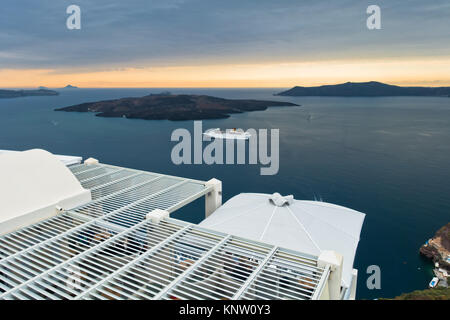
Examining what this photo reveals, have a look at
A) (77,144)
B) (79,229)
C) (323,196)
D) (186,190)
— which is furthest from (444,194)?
(77,144)

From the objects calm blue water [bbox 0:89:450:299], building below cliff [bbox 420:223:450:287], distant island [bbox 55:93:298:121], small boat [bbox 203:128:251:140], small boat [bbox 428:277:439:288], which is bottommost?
small boat [bbox 428:277:439:288]

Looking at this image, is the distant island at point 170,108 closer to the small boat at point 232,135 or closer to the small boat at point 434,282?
the small boat at point 232,135

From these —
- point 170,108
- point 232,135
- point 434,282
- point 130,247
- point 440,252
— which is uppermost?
point 170,108

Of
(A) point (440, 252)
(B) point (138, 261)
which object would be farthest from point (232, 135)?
(B) point (138, 261)

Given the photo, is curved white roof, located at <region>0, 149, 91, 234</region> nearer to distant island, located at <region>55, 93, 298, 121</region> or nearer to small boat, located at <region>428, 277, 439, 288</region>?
small boat, located at <region>428, 277, 439, 288</region>

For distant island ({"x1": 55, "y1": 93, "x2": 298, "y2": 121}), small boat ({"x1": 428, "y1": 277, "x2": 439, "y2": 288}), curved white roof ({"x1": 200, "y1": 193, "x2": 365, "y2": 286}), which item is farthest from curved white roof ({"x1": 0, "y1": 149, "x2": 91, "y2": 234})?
distant island ({"x1": 55, "y1": 93, "x2": 298, "y2": 121})

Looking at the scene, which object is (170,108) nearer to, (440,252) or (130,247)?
(440,252)

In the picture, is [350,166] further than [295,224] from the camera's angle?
Yes

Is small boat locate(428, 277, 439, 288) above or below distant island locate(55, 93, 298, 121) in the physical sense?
below
